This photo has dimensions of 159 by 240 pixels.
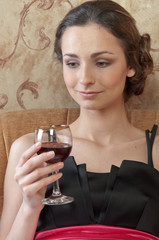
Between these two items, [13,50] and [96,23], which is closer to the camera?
[96,23]

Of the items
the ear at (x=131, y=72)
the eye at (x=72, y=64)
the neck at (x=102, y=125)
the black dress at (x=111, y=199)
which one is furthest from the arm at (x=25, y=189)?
the ear at (x=131, y=72)

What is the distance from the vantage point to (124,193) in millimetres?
1733

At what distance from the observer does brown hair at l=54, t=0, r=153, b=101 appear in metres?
1.79

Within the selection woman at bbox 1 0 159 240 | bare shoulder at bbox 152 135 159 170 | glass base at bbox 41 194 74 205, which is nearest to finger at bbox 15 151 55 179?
glass base at bbox 41 194 74 205

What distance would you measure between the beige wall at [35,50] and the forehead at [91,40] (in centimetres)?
49

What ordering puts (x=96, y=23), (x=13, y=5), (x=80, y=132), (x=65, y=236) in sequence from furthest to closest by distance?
(x=13, y=5), (x=80, y=132), (x=96, y=23), (x=65, y=236)

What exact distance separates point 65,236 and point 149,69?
2.97 ft

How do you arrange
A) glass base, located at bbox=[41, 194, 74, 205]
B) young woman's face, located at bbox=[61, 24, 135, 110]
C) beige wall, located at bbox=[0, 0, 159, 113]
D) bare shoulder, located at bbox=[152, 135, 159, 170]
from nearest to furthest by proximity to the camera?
1. glass base, located at bbox=[41, 194, 74, 205]
2. young woman's face, located at bbox=[61, 24, 135, 110]
3. bare shoulder, located at bbox=[152, 135, 159, 170]
4. beige wall, located at bbox=[0, 0, 159, 113]

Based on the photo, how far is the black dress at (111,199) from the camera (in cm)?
170

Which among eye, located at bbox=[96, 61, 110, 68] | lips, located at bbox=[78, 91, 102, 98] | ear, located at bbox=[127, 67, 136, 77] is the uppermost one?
eye, located at bbox=[96, 61, 110, 68]

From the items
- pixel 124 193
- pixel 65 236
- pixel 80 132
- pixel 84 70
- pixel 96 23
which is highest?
pixel 96 23

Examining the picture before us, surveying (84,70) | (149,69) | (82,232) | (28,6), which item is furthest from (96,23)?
(82,232)

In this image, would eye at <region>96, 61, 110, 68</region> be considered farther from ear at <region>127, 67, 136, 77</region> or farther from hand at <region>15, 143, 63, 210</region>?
hand at <region>15, 143, 63, 210</region>

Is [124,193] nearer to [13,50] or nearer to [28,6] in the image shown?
[13,50]
